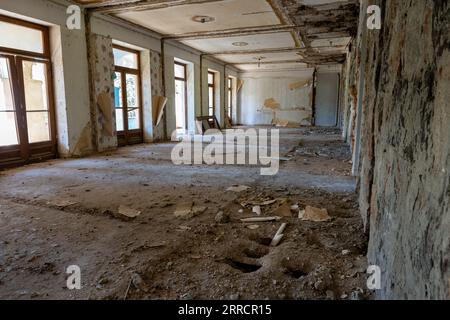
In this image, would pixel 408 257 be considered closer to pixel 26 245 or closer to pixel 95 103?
pixel 26 245


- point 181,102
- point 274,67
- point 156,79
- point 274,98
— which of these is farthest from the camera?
point 274,98

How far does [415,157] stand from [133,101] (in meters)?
7.83

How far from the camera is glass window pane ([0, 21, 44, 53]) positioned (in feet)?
15.8

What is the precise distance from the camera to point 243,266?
2068mm

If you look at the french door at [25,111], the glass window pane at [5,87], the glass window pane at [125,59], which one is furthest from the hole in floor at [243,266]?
the glass window pane at [125,59]

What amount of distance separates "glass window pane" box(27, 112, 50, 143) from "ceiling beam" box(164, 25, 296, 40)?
4177 mm

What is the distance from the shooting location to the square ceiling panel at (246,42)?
8391 mm

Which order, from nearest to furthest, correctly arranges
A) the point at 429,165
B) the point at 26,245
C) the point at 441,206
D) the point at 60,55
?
the point at 441,206, the point at 429,165, the point at 26,245, the point at 60,55

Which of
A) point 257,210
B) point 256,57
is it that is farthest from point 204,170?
point 256,57

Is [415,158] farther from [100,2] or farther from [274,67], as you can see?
[274,67]

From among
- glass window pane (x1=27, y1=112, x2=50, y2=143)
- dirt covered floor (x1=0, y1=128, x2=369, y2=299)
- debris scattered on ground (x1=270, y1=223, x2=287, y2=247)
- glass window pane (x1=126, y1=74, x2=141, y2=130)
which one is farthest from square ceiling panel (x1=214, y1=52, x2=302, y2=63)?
debris scattered on ground (x1=270, y1=223, x2=287, y2=247)

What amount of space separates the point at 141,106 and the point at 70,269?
6913 mm

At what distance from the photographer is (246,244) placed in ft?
7.55
